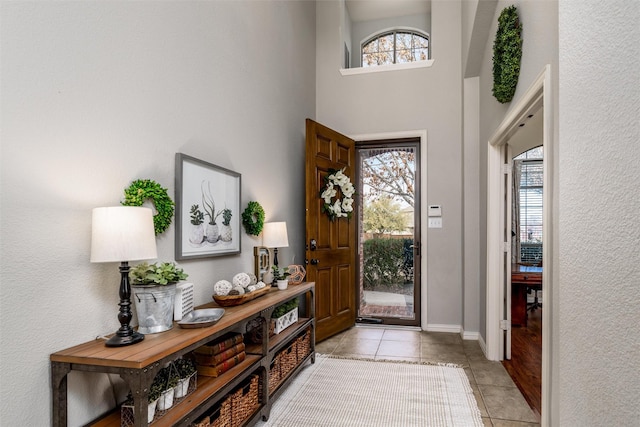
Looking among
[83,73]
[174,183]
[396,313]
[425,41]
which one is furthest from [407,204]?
[83,73]

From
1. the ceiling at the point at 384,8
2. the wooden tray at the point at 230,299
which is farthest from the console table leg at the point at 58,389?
the ceiling at the point at 384,8

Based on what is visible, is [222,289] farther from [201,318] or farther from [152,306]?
[152,306]

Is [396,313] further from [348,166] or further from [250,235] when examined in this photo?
[250,235]

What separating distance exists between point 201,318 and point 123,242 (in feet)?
2.11

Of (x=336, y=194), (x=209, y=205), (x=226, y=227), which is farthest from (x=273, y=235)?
(x=336, y=194)

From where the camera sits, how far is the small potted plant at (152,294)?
5.74 ft

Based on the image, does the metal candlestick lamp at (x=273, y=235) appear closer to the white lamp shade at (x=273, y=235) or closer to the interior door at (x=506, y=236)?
the white lamp shade at (x=273, y=235)

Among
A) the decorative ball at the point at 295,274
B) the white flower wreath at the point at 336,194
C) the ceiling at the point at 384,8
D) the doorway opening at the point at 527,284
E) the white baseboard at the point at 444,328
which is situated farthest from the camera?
the ceiling at the point at 384,8

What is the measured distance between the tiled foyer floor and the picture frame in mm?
1096

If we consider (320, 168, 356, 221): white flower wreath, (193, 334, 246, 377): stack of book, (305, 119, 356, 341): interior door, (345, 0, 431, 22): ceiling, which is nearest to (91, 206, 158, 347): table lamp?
(193, 334, 246, 377): stack of book

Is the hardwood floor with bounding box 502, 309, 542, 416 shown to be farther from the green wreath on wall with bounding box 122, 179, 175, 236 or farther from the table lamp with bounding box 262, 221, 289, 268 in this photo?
the green wreath on wall with bounding box 122, 179, 175, 236

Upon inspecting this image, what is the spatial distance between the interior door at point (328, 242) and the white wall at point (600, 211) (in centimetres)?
276

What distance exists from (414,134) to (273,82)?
6.16ft

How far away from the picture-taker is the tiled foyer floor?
2.55 m
